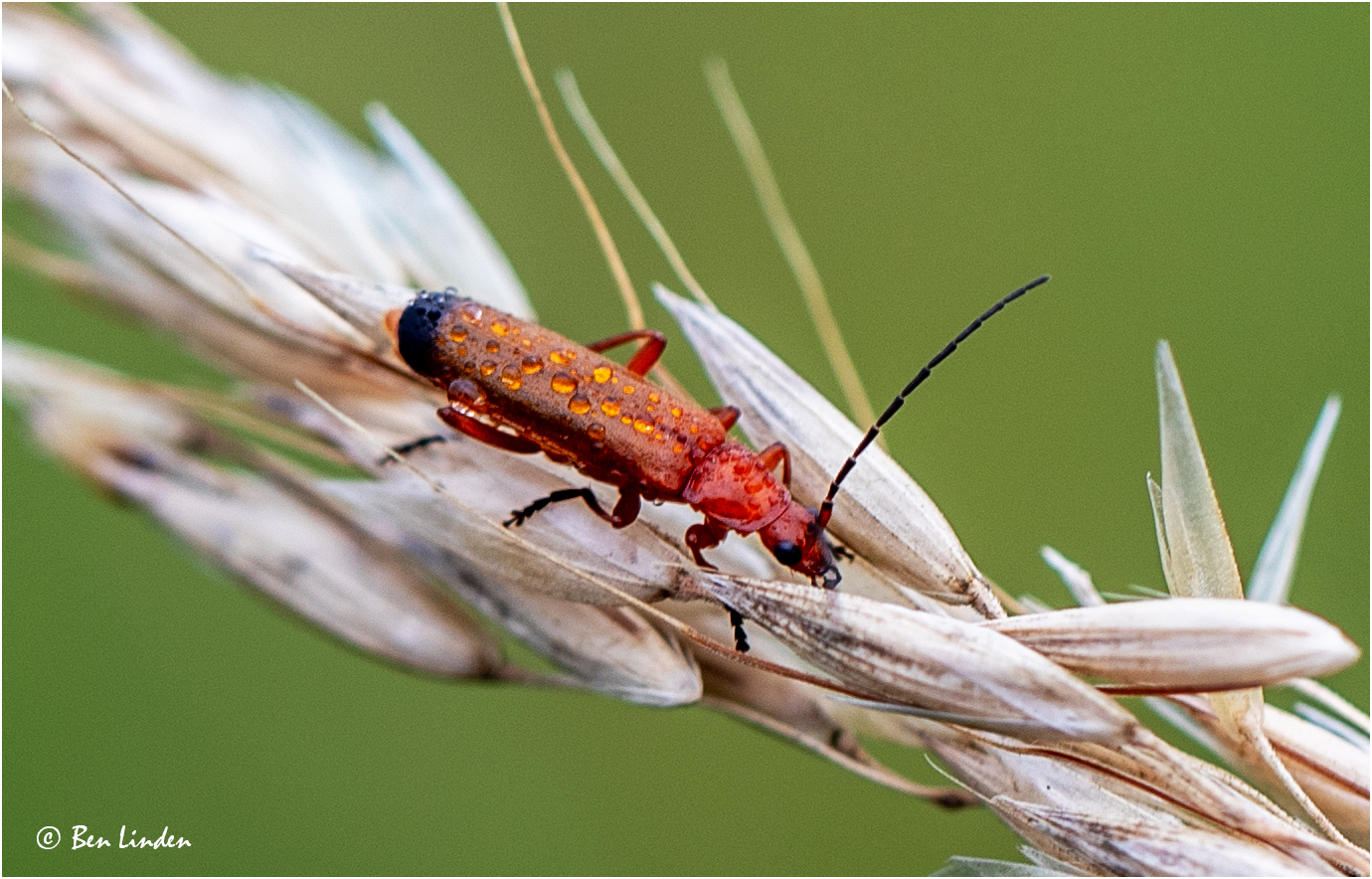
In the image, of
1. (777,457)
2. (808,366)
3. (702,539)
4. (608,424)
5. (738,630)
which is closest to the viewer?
(738,630)

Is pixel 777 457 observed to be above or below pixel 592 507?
above

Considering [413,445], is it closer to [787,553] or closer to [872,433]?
[787,553]

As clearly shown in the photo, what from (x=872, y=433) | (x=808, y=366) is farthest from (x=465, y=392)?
(x=808, y=366)

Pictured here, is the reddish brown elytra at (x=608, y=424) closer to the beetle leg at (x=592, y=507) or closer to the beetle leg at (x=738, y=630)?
the beetle leg at (x=592, y=507)

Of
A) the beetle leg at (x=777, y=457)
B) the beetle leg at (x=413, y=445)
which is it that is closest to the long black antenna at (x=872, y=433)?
the beetle leg at (x=777, y=457)

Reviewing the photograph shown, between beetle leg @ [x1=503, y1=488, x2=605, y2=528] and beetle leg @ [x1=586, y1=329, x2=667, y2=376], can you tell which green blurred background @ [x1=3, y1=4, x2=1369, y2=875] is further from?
beetle leg @ [x1=503, y1=488, x2=605, y2=528]
